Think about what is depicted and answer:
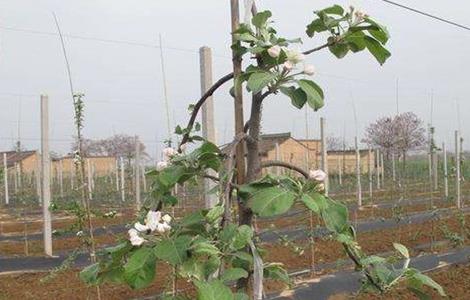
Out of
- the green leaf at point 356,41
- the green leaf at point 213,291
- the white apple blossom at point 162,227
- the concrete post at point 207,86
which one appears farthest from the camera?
the concrete post at point 207,86

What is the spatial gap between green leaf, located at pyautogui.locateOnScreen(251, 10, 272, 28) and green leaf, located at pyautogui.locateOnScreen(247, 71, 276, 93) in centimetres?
14

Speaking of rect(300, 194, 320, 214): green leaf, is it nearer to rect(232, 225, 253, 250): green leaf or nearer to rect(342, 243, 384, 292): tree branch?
rect(232, 225, 253, 250): green leaf

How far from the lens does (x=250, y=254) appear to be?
1.13 meters

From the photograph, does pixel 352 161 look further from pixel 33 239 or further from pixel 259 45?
pixel 259 45


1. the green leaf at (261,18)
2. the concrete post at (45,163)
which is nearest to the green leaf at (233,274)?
the green leaf at (261,18)

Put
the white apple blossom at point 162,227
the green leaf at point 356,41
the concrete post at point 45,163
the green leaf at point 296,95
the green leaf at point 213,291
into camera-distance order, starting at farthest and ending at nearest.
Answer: the concrete post at point 45,163, the green leaf at point 356,41, the green leaf at point 296,95, the white apple blossom at point 162,227, the green leaf at point 213,291

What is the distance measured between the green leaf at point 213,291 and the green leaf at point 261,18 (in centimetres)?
56

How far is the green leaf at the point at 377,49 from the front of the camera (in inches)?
50.2

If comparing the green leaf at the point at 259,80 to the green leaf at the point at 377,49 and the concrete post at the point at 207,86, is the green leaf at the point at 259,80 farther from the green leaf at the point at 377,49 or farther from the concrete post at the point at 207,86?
the concrete post at the point at 207,86

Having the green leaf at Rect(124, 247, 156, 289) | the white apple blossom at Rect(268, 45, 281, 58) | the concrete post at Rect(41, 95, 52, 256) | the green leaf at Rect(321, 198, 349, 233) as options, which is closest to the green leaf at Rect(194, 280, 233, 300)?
the green leaf at Rect(124, 247, 156, 289)

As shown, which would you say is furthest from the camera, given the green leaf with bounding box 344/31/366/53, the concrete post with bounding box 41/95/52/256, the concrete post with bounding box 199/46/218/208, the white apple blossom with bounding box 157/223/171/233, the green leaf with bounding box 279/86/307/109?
the concrete post with bounding box 41/95/52/256

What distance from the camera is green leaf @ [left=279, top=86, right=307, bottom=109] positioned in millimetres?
1156

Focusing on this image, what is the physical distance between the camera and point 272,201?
1041 millimetres

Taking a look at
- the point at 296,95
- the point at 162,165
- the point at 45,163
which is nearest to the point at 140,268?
the point at 162,165
